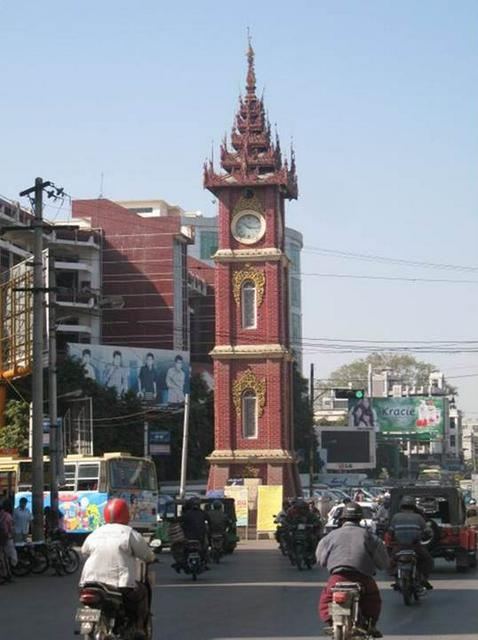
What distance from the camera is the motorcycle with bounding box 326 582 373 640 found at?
35.0 feet

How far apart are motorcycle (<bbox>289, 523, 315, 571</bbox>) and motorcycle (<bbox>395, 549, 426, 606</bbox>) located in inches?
363

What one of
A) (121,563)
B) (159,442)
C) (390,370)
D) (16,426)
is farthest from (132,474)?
(390,370)

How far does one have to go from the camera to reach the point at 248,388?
6569 centimetres

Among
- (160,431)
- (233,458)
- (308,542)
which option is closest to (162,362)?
(160,431)

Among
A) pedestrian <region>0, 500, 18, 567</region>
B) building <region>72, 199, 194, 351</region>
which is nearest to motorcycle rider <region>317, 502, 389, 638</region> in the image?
pedestrian <region>0, 500, 18, 567</region>

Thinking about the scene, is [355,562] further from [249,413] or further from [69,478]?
[249,413]

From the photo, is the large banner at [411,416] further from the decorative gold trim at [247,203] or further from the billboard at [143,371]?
the decorative gold trim at [247,203]

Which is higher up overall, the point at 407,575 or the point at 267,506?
the point at 407,575

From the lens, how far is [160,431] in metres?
75.8

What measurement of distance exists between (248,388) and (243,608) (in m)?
47.8

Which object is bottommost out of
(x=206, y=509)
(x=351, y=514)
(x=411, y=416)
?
(x=206, y=509)

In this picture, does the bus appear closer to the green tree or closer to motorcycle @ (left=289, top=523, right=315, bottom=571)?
motorcycle @ (left=289, top=523, right=315, bottom=571)

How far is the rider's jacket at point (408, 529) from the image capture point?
18.7 metres

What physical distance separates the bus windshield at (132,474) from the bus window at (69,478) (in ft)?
4.11
